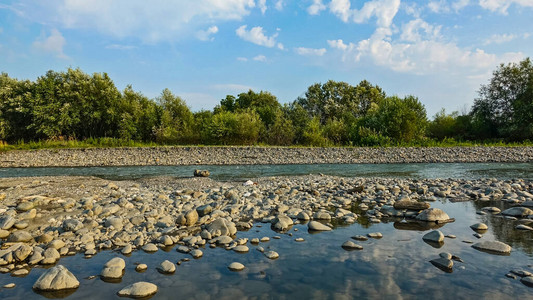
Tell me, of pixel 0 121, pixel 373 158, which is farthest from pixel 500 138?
pixel 0 121

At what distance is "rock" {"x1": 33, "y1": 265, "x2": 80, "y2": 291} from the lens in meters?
4.23

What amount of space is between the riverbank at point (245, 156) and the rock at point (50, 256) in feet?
72.8

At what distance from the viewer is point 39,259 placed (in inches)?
202

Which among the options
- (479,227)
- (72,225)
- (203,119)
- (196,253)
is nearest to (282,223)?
(196,253)

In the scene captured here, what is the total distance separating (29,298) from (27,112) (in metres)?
42.4

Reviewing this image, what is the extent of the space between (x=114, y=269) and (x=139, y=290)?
0.86 metres

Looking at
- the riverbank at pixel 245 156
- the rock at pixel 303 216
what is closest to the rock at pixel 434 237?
the rock at pixel 303 216

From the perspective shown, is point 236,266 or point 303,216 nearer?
point 236,266

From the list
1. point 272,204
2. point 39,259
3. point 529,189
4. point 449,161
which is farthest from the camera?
point 449,161

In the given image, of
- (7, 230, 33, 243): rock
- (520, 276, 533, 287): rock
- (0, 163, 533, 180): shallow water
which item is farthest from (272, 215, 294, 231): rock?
(0, 163, 533, 180): shallow water

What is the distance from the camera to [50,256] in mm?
5219

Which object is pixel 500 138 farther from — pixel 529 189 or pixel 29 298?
pixel 29 298

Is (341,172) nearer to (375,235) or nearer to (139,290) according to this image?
(375,235)

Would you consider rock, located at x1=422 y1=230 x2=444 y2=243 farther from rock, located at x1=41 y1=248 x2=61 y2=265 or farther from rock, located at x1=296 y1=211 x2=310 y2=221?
rock, located at x1=41 y1=248 x2=61 y2=265
